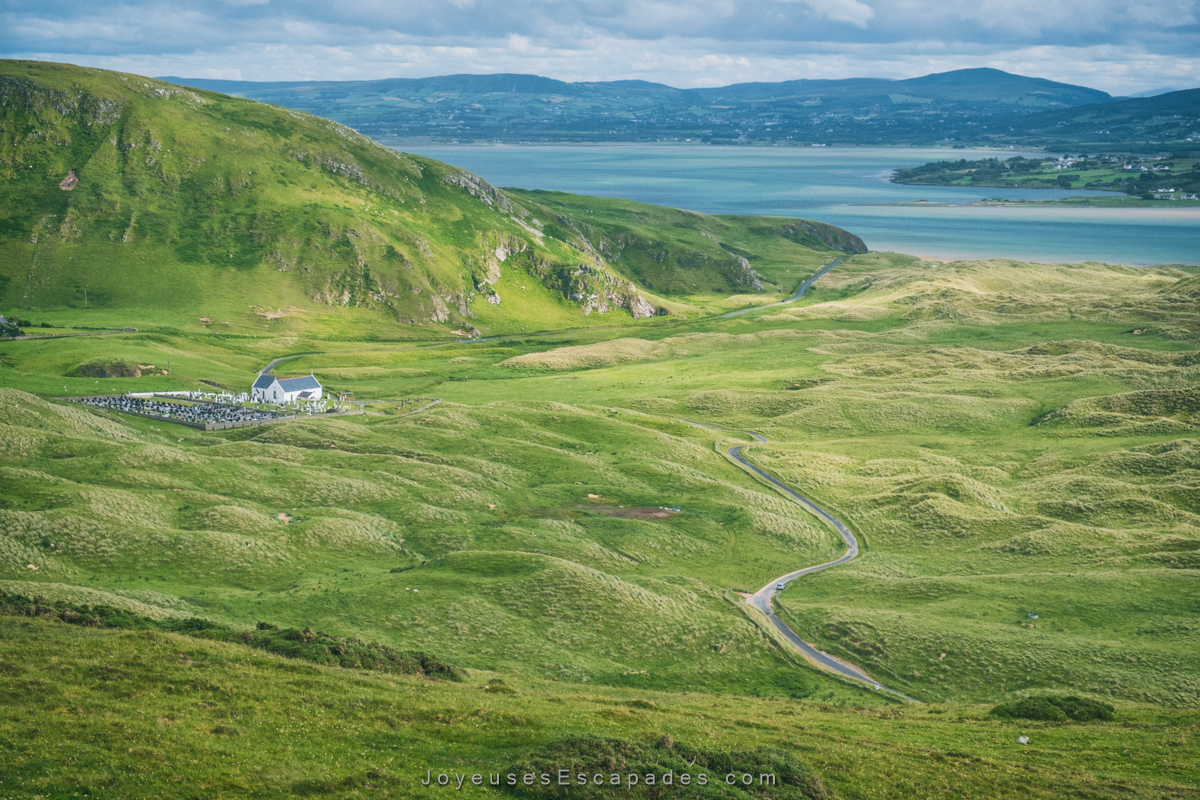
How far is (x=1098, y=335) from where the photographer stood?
184500mm

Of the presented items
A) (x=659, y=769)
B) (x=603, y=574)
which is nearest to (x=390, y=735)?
(x=659, y=769)

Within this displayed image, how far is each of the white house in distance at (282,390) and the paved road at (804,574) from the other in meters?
63.0

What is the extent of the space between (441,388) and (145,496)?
7623 cm

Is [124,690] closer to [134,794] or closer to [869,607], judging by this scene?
[134,794]

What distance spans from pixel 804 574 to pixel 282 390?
81.4 m

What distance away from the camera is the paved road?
6425cm

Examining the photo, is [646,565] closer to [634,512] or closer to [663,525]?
[663,525]

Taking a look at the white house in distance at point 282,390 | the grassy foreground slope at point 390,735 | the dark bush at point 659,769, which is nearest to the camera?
the grassy foreground slope at point 390,735

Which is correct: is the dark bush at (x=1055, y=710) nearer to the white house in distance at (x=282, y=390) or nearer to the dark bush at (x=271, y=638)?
the dark bush at (x=271, y=638)

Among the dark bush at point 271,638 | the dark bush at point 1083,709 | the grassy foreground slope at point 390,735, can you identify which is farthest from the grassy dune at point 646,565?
the dark bush at point 271,638

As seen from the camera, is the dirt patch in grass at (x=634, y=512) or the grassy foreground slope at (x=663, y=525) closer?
the grassy foreground slope at (x=663, y=525)

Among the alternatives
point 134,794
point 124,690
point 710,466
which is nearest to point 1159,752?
point 134,794

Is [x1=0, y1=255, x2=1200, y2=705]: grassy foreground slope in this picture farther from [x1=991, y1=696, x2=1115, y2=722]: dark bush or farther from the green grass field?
[x1=991, y1=696, x2=1115, y2=722]: dark bush

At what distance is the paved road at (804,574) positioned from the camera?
64.2 meters
